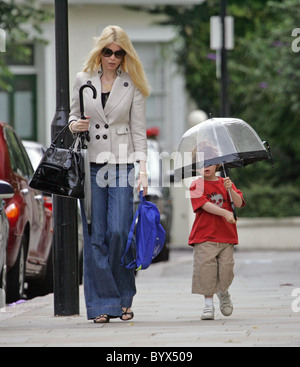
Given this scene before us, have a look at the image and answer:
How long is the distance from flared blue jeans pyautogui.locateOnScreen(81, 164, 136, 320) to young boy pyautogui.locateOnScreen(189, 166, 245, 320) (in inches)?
20.1

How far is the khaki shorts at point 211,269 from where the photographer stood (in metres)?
8.11

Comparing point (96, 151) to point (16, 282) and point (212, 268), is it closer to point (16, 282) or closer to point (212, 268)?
point (212, 268)

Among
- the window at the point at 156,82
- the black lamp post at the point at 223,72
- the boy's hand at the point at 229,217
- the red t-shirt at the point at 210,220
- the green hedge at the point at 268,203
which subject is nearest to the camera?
the boy's hand at the point at 229,217

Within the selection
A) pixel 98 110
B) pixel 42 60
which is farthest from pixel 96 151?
pixel 42 60

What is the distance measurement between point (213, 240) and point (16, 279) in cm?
303

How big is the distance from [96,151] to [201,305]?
2.00 meters

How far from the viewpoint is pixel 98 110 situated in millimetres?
7977

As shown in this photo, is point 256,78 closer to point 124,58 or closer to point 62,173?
point 124,58

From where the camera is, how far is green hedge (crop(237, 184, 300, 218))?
2475 cm

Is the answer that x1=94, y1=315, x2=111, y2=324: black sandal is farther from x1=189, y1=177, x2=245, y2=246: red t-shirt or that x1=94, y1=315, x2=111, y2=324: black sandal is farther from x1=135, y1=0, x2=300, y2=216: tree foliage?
x1=135, y1=0, x2=300, y2=216: tree foliage

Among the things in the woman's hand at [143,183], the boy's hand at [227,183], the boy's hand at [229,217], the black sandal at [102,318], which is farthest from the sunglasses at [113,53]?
the black sandal at [102,318]

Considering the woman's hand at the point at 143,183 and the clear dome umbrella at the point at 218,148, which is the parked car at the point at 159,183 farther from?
the woman's hand at the point at 143,183

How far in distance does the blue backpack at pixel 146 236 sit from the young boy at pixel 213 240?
0.36 metres

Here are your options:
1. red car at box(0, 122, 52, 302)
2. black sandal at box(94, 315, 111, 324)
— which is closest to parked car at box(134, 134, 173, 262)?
red car at box(0, 122, 52, 302)
